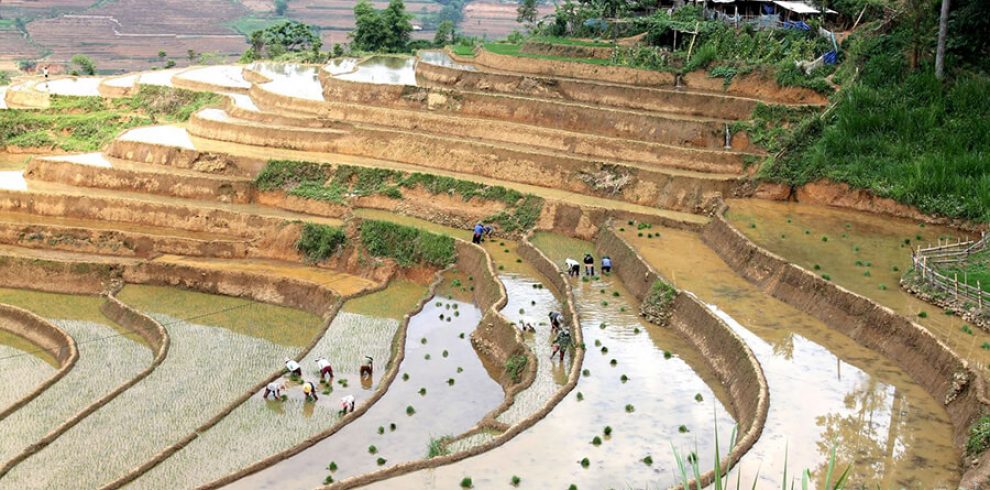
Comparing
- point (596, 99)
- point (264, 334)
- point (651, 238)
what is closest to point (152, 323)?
point (264, 334)

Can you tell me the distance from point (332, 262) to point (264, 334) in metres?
5.07

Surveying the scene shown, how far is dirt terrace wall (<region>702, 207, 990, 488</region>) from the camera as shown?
19703 millimetres

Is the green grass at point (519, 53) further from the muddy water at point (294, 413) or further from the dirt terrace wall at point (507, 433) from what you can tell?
the dirt terrace wall at point (507, 433)

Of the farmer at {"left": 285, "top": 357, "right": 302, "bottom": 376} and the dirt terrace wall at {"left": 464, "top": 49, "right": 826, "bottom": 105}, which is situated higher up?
the dirt terrace wall at {"left": 464, "top": 49, "right": 826, "bottom": 105}

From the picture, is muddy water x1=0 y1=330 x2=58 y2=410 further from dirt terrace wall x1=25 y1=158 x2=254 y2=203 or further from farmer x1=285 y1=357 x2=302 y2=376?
dirt terrace wall x1=25 y1=158 x2=254 y2=203

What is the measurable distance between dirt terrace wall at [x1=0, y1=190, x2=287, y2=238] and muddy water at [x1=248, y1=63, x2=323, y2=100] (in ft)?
36.5

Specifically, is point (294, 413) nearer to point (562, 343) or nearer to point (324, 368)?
point (324, 368)

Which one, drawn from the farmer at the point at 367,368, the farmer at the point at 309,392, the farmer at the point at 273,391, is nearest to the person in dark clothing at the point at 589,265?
the farmer at the point at 367,368

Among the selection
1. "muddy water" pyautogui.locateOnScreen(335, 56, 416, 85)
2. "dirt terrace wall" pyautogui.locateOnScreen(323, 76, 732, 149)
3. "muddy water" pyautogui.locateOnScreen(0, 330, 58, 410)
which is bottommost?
"muddy water" pyautogui.locateOnScreen(0, 330, 58, 410)

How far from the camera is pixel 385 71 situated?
52.1 m

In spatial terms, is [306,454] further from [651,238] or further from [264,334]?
[651,238]

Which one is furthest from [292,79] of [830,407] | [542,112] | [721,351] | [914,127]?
[830,407]

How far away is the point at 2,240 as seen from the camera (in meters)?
36.2

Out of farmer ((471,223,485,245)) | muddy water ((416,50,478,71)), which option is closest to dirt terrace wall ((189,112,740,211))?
farmer ((471,223,485,245))
